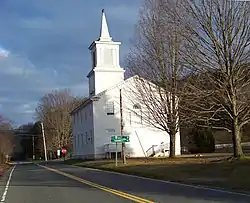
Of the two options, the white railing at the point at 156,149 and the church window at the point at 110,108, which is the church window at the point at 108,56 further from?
the white railing at the point at 156,149

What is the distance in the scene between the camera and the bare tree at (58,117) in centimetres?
9644

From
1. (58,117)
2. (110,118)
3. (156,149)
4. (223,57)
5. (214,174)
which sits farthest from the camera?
(58,117)

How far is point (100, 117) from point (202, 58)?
3177 cm

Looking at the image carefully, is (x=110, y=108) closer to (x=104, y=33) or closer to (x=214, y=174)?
(x=104, y=33)

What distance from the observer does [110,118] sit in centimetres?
5831

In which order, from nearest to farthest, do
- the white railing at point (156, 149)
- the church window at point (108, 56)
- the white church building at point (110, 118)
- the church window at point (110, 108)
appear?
the white church building at point (110, 118), the white railing at point (156, 149), the church window at point (110, 108), the church window at point (108, 56)

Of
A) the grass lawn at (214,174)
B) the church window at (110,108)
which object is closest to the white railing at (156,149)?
the church window at (110,108)

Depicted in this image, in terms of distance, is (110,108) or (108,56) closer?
(110,108)

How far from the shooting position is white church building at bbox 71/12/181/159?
5772cm

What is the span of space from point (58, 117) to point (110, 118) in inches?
1578

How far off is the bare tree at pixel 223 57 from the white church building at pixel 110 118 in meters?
26.7

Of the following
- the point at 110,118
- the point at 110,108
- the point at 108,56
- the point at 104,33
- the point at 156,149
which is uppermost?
the point at 104,33

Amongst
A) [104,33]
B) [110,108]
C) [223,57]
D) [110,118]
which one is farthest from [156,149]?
[223,57]

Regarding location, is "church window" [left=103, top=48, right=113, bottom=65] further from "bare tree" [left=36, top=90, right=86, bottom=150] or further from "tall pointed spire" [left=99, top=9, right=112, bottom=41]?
"bare tree" [left=36, top=90, right=86, bottom=150]
